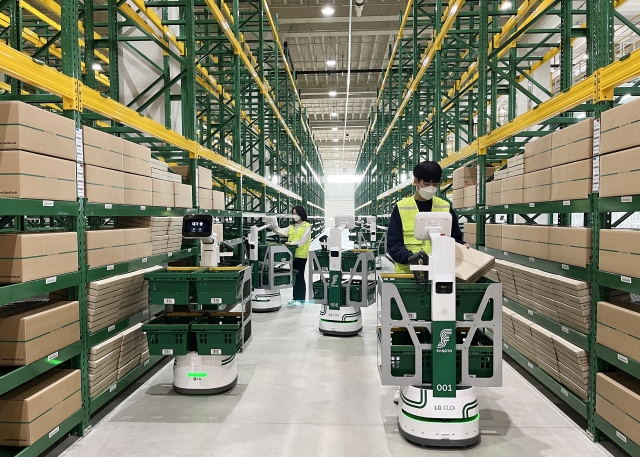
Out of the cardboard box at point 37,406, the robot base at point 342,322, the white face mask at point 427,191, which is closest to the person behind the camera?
the cardboard box at point 37,406

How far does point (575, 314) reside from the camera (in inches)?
163

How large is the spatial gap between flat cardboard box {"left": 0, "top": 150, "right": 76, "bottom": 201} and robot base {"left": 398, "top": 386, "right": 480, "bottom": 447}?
3.40 meters

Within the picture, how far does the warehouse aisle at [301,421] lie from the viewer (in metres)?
3.71

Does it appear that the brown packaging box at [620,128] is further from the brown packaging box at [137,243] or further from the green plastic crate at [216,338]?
the brown packaging box at [137,243]

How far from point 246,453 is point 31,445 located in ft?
5.25

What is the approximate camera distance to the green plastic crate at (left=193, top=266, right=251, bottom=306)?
4668mm

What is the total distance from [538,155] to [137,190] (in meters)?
4.84

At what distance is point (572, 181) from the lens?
14.1ft

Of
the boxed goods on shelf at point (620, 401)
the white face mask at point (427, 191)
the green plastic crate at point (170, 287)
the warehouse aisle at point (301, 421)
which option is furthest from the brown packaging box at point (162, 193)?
the boxed goods on shelf at point (620, 401)

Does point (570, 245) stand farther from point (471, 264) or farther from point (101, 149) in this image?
point (101, 149)

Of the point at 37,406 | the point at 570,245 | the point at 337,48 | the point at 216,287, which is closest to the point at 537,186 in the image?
the point at 570,245

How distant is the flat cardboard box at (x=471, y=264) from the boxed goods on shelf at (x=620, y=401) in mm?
1336

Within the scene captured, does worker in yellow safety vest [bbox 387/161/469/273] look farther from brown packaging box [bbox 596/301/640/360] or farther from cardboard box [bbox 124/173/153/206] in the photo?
cardboard box [bbox 124/173/153/206]

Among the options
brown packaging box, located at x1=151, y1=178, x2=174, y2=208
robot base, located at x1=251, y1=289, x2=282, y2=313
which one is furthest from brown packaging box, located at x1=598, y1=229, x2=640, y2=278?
robot base, located at x1=251, y1=289, x2=282, y2=313
